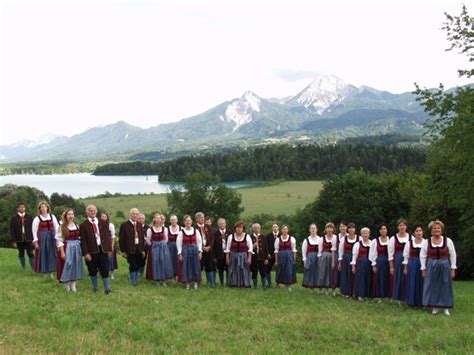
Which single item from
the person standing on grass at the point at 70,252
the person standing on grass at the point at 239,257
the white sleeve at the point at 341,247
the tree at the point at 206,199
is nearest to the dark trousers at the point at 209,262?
the person standing on grass at the point at 239,257

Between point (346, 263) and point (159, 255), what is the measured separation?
535 cm

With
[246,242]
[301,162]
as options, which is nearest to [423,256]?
[246,242]

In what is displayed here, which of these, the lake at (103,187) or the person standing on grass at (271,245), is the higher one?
the person standing on grass at (271,245)

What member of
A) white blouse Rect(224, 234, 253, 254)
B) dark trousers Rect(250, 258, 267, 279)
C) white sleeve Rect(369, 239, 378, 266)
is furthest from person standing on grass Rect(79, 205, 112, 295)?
white sleeve Rect(369, 239, 378, 266)

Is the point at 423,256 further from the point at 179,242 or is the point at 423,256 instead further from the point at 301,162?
the point at 301,162

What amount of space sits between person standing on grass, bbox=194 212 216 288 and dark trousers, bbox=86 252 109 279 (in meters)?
3.44

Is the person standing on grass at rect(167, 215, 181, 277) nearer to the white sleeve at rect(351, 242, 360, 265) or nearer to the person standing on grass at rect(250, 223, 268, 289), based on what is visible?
the person standing on grass at rect(250, 223, 268, 289)

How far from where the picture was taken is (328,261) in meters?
13.6

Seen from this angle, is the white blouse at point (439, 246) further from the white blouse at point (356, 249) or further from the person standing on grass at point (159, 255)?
the person standing on grass at point (159, 255)

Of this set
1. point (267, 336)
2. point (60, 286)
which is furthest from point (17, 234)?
point (267, 336)

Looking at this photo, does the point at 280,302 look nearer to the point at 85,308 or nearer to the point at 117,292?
the point at 117,292

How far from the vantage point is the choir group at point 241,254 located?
10984mm

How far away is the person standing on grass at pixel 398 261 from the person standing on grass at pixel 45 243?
30.3 ft

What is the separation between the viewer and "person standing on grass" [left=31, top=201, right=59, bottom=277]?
511 inches
